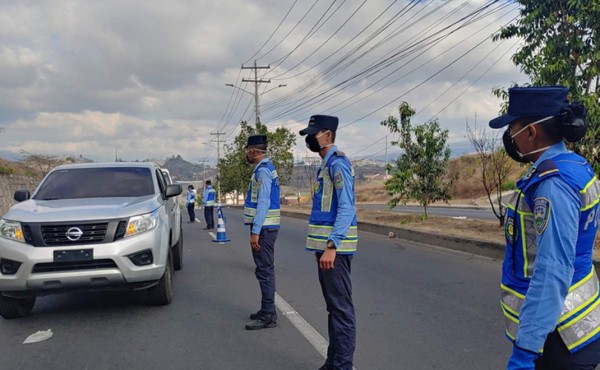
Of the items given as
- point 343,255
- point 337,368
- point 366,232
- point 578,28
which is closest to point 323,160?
point 343,255

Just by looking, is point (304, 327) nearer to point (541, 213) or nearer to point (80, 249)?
point (80, 249)

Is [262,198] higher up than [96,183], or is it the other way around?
[96,183]

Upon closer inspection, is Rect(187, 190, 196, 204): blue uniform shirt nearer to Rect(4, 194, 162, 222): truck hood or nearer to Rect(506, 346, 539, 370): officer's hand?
Rect(4, 194, 162, 222): truck hood

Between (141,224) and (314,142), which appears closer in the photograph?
(314,142)

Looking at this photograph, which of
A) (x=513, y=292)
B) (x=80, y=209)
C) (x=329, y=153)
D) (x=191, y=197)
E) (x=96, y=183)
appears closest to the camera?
(x=513, y=292)

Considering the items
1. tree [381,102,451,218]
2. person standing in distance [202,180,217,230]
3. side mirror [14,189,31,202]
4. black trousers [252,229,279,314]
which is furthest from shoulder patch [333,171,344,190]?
person standing in distance [202,180,217,230]

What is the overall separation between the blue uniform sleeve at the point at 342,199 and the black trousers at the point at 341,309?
0.69 feet

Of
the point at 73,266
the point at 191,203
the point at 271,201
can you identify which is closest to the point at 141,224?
the point at 73,266

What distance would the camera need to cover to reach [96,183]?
6.91m

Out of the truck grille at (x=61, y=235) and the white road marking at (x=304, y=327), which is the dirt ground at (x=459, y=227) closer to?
the white road marking at (x=304, y=327)

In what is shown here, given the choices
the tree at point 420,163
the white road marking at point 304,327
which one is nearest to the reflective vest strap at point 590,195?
the white road marking at point 304,327

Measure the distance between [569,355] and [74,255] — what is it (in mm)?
4837

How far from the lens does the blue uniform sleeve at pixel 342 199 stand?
11.8ft

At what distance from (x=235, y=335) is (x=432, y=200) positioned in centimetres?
1097
